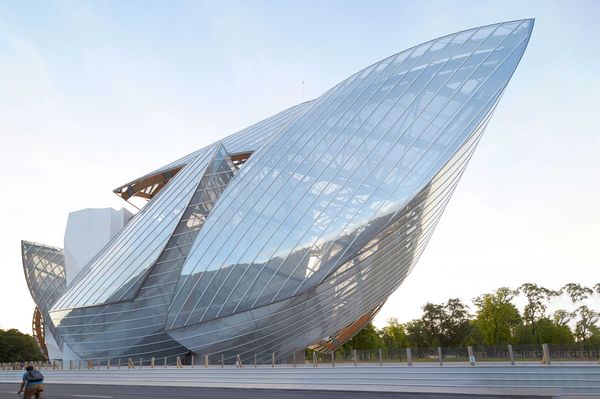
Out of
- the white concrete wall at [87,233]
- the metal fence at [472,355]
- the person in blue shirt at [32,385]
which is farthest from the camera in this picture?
the white concrete wall at [87,233]

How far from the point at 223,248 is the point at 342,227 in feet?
27.3

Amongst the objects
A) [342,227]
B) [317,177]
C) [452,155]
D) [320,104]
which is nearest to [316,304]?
[342,227]

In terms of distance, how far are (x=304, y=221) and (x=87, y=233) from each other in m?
35.5

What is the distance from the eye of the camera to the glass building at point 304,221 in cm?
2670

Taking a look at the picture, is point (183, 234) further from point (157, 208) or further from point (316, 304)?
point (316, 304)

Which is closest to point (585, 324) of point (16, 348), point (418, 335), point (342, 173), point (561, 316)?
point (561, 316)

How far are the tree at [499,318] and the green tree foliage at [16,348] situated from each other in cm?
9692

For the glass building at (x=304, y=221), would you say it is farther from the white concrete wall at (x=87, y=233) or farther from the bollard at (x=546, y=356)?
the white concrete wall at (x=87, y=233)

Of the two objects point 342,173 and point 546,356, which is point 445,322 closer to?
point 342,173

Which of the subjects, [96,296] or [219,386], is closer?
[219,386]

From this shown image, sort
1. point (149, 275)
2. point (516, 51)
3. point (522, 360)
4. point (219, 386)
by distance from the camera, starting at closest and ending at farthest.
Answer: point (522, 360)
point (219, 386)
point (516, 51)
point (149, 275)

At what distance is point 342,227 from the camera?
26500 millimetres

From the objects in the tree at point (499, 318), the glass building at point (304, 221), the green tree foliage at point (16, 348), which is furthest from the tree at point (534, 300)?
the green tree foliage at point (16, 348)

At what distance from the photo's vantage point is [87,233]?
54031mm
